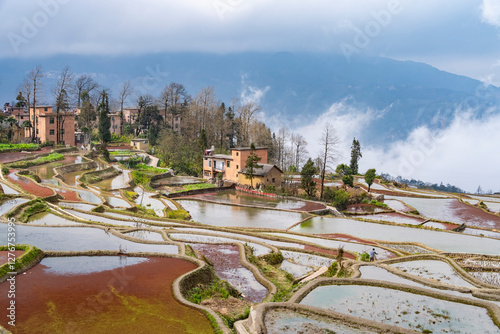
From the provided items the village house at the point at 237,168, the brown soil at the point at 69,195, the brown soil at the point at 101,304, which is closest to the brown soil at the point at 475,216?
the village house at the point at 237,168

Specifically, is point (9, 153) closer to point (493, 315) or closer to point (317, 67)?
A: point (493, 315)

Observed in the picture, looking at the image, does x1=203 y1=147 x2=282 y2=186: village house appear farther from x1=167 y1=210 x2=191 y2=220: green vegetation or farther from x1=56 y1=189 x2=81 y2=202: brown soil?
x1=56 y1=189 x2=81 y2=202: brown soil

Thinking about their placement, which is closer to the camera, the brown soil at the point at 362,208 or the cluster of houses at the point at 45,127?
the brown soil at the point at 362,208

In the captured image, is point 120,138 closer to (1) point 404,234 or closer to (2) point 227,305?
(1) point 404,234

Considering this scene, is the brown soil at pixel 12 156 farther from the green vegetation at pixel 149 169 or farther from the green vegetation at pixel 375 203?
the green vegetation at pixel 375 203

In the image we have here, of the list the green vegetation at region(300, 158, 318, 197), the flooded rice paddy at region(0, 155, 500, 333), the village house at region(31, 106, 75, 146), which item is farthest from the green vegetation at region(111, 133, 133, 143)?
the green vegetation at region(300, 158, 318, 197)

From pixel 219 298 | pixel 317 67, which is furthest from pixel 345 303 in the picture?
pixel 317 67

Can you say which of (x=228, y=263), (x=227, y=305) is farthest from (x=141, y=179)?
(x=227, y=305)
